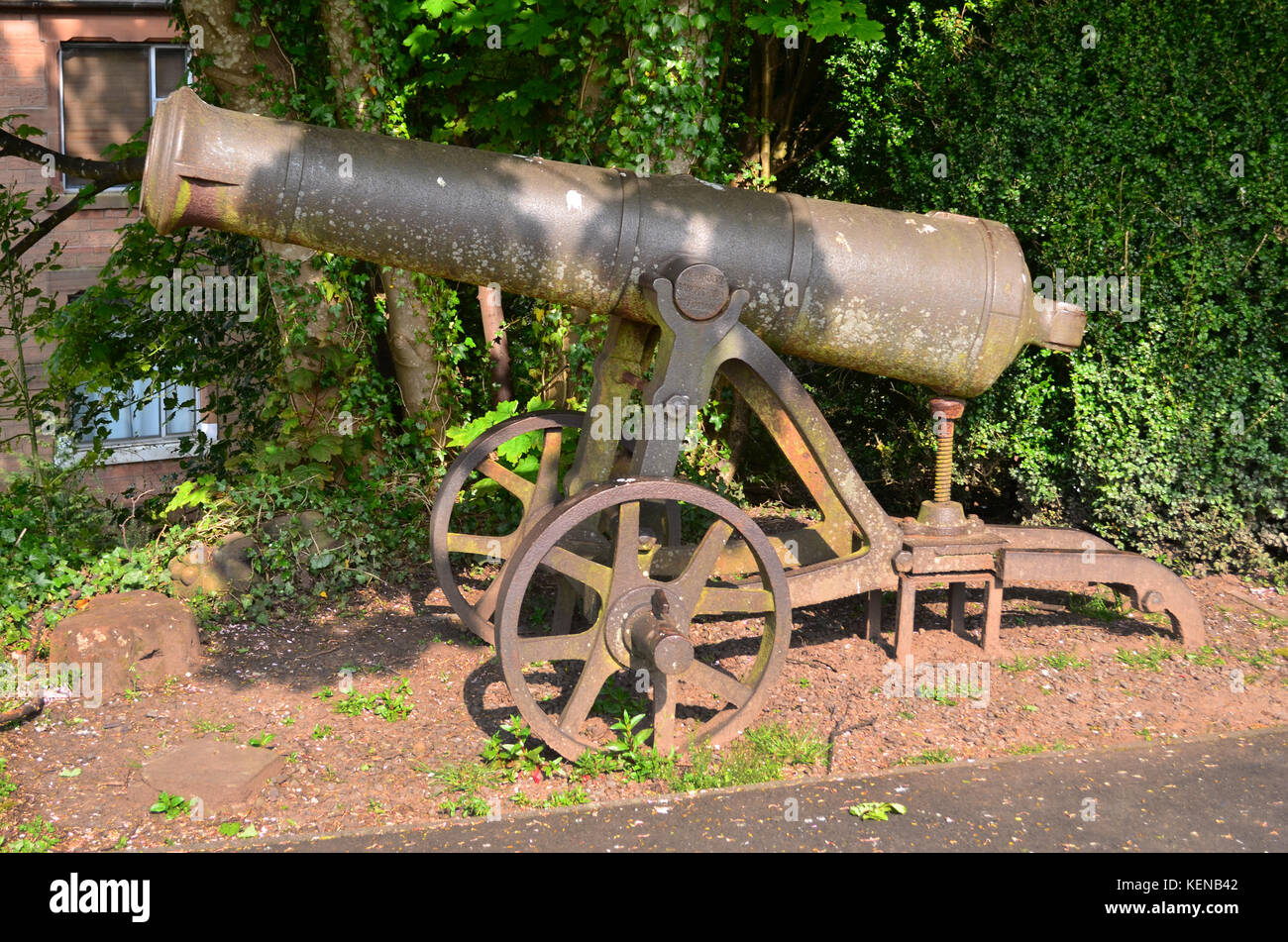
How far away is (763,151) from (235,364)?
381 cm

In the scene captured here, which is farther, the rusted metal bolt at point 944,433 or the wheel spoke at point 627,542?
the rusted metal bolt at point 944,433

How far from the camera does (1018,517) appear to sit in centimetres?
743

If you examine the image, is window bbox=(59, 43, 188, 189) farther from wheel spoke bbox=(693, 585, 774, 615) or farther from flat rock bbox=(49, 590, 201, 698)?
wheel spoke bbox=(693, 585, 774, 615)

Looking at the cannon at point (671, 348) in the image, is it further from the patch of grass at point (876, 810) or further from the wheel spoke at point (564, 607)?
the patch of grass at point (876, 810)

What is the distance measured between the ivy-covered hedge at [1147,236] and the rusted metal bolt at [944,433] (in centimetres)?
153

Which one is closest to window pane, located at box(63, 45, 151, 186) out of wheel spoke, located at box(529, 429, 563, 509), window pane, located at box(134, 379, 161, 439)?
window pane, located at box(134, 379, 161, 439)

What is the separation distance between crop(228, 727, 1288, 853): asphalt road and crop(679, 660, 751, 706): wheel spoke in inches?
15.8

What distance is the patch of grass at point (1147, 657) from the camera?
561 centimetres

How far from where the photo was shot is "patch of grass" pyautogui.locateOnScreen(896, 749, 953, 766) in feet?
15.2

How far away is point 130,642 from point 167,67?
32.4ft

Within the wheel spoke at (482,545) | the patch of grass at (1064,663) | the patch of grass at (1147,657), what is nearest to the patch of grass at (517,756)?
the wheel spoke at (482,545)

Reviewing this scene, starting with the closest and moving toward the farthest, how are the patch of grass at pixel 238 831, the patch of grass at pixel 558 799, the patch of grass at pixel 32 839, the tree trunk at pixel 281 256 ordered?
the patch of grass at pixel 32 839 < the patch of grass at pixel 238 831 < the patch of grass at pixel 558 799 < the tree trunk at pixel 281 256

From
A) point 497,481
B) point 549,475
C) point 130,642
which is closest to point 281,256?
point 497,481

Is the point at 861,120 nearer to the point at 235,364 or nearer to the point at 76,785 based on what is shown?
the point at 235,364
